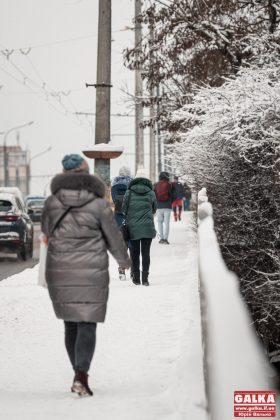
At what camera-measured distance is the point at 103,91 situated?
15734 millimetres

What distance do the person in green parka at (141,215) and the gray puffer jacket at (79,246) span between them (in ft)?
21.8

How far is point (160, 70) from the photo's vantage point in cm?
1914

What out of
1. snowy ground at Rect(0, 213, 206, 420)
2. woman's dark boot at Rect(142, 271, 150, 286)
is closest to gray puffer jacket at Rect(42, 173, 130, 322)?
snowy ground at Rect(0, 213, 206, 420)

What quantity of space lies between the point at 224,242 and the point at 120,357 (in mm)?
6071

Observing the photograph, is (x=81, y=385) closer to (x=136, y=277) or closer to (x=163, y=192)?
(x=136, y=277)

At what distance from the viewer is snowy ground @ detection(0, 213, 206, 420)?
18.7 ft

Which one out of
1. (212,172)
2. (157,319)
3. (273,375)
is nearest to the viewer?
(157,319)

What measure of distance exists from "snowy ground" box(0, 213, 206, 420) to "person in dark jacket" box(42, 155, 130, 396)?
0.35 m

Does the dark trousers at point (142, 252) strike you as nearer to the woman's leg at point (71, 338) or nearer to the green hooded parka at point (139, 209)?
the green hooded parka at point (139, 209)

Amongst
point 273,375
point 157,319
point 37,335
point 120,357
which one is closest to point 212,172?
point 273,375

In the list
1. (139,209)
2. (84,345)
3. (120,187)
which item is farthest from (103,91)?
(84,345)

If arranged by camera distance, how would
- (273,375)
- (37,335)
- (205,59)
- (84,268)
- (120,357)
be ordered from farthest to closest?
(205,59), (273,375), (37,335), (120,357), (84,268)

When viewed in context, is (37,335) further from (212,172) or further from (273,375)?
(212,172)

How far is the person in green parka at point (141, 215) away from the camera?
1268cm
